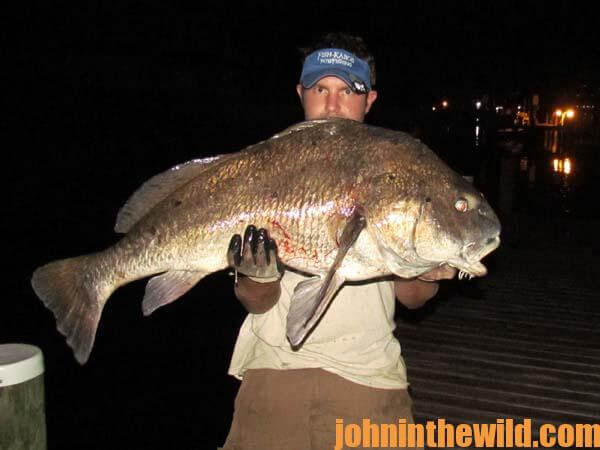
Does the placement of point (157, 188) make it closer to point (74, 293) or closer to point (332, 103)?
point (74, 293)

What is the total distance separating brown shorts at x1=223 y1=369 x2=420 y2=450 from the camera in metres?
2.40

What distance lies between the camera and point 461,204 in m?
2.33

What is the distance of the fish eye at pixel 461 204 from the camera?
2324 mm

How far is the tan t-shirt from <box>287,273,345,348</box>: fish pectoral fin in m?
0.26

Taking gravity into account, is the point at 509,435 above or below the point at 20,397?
below

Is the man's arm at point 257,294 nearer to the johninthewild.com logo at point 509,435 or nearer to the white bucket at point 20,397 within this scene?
the white bucket at point 20,397

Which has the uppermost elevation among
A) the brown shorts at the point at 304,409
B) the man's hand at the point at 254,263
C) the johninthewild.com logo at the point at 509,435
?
the man's hand at the point at 254,263

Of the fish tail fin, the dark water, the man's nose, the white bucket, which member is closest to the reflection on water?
the dark water

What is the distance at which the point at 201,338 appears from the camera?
9.24 meters

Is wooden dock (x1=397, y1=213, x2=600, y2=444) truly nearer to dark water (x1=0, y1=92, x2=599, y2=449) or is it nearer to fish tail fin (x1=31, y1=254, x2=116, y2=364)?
dark water (x1=0, y1=92, x2=599, y2=449)

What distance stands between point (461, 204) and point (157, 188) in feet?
4.82

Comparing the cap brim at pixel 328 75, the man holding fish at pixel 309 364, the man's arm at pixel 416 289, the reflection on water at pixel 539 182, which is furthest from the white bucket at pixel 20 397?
the reflection on water at pixel 539 182

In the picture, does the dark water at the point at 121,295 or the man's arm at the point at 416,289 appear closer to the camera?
the man's arm at the point at 416,289

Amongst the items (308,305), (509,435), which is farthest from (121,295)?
(308,305)
